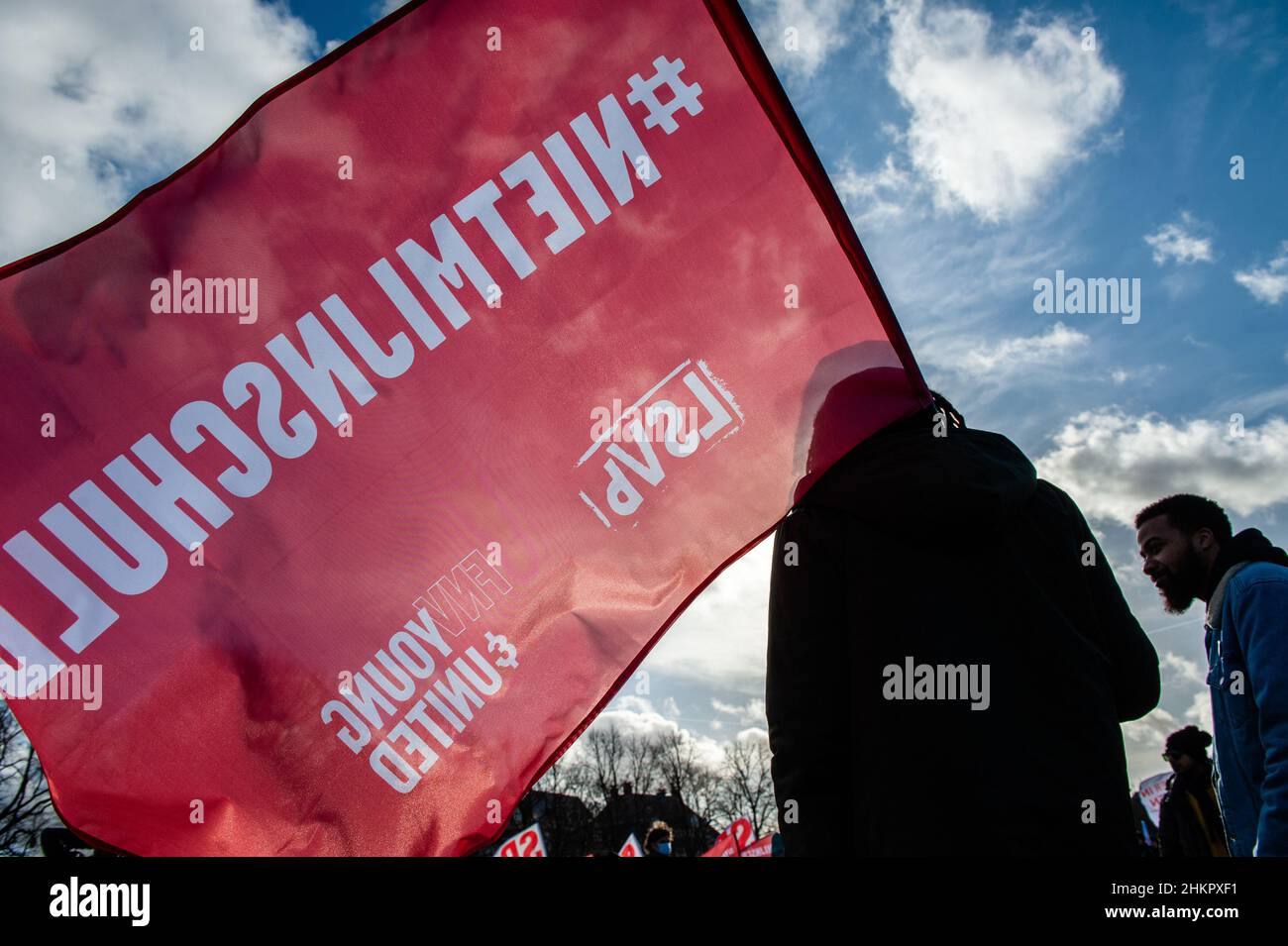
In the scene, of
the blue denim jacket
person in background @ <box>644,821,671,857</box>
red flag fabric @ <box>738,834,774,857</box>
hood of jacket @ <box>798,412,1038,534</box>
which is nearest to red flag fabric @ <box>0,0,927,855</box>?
hood of jacket @ <box>798,412,1038,534</box>

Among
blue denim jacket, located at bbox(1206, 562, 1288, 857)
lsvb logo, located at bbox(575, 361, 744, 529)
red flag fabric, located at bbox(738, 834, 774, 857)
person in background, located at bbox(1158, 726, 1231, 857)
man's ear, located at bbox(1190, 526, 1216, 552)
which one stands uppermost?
lsvb logo, located at bbox(575, 361, 744, 529)

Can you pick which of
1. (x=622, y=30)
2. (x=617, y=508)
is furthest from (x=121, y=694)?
(x=622, y=30)

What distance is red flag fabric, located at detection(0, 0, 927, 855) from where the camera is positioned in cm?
267

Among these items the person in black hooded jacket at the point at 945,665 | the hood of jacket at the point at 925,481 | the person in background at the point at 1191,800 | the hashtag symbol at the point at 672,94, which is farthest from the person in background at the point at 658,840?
the hood of jacket at the point at 925,481

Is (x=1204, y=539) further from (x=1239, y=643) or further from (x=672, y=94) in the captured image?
(x=672, y=94)

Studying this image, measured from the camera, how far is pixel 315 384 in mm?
2865

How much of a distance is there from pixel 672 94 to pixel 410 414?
1414mm

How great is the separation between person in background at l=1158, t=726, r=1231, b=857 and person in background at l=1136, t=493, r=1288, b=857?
2.46 metres

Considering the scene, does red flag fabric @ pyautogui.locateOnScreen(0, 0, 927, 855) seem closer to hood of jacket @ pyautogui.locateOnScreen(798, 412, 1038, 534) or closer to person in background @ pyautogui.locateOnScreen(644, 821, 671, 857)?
hood of jacket @ pyautogui.locateOnScreen(798, 412, 1038, 534)

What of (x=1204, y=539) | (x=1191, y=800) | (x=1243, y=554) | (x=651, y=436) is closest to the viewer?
(x=651, y=436)

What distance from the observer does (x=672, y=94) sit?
9.87 feet

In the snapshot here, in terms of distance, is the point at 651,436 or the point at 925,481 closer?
the point at 925,481

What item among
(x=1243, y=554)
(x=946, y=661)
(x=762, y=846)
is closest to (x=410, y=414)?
(x=946, y=661)

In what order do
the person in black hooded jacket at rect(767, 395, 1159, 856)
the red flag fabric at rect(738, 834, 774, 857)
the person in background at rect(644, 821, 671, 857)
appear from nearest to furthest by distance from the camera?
the person in black hooded jacket at rect(767, 395, 1159, 856)
the person in background at rect(644, 821, 671, 857)
the red flag fabric at rect(738, 834, 774, 857)
